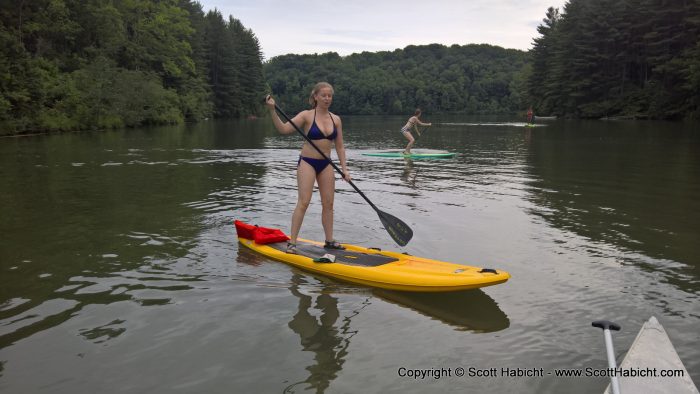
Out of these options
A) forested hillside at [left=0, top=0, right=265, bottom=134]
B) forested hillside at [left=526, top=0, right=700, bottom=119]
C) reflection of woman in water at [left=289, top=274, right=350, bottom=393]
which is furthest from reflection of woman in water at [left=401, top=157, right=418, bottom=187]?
forested hillside at [left=526, top=0, right=700, bottom=119]

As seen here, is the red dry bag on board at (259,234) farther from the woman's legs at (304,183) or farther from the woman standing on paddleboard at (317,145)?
the woman's legs at (304,183)

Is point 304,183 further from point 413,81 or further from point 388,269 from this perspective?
point 413,81

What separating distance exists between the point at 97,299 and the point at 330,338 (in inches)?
99.0

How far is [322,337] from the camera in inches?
176

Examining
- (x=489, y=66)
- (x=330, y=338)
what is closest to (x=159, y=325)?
(x=330, y=338)

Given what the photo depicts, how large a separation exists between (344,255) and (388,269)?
0.89 metres

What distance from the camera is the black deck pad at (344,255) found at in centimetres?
610

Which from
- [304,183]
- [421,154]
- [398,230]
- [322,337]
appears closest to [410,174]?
[421,154]

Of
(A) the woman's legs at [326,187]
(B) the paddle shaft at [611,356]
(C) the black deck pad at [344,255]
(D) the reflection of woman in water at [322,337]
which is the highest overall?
(A) the woman's legs at [326,187]

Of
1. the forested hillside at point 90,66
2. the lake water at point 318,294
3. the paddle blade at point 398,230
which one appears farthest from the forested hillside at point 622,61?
the paddle blade at point 398,230

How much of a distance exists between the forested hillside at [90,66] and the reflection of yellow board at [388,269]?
89.6 ft

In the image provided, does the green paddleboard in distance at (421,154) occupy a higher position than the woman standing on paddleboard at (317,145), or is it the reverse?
the woman standing on paddleboard at (317,145)

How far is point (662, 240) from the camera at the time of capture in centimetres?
764

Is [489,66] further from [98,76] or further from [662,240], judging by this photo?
[662,240]
